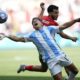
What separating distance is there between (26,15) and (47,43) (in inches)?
131

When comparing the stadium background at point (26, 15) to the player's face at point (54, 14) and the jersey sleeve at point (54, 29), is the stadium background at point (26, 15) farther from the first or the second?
the jersey sleeve at point (54, 29)

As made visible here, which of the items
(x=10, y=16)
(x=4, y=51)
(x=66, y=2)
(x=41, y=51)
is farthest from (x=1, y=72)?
(x=41, y=51)

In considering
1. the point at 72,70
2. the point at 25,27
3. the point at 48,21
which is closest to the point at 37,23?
the point at 48,21

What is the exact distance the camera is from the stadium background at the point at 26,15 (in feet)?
31.7

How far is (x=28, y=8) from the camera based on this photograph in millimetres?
9812

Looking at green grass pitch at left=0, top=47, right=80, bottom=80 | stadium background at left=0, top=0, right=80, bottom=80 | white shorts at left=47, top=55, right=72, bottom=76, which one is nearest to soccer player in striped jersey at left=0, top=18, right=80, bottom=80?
white shorts at left=47, top=55, right=72, bottom=76

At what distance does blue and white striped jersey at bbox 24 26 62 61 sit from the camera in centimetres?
645

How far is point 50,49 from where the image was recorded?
21.2ft

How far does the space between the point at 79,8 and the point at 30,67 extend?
2.68m

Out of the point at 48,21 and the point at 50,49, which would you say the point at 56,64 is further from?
the point at 48,21

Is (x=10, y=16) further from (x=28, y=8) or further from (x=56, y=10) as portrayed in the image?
(x=56, y=10)

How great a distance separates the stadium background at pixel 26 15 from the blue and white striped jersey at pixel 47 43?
10.1 feet

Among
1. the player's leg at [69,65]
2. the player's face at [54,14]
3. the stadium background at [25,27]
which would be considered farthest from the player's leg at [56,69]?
the stadium background at [25,27]

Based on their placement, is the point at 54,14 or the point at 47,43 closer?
the point at 47,43
